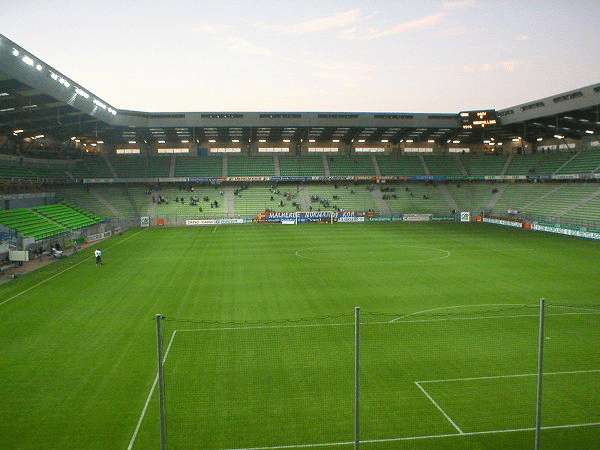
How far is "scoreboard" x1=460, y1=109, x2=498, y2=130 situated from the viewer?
214 ft

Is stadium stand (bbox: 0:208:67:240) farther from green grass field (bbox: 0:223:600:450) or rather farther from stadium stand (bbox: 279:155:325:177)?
stadium stand (bbox: 279:155:325:177)

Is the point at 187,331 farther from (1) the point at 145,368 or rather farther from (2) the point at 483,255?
(2) the point at 483,255

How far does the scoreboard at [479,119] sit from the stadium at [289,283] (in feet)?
0.67

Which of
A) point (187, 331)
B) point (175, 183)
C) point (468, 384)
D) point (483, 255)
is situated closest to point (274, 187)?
point (175, 183)

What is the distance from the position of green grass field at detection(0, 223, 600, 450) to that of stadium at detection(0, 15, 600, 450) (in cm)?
8

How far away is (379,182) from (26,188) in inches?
1880

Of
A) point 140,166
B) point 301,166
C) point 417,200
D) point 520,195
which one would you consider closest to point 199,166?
point 140,166

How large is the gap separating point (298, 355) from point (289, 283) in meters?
10.4

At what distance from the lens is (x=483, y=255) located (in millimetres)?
33469

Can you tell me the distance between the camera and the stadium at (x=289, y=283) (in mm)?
10555

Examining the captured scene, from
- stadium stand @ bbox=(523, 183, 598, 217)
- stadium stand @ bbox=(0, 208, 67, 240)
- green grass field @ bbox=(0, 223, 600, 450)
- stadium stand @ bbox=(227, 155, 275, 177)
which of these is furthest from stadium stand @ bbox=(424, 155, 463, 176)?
stadium stand @ bbox=(0, 208, 67, 240)

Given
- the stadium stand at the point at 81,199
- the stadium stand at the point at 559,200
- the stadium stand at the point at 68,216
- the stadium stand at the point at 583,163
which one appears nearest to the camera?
the stadium stand at the point at 68,216

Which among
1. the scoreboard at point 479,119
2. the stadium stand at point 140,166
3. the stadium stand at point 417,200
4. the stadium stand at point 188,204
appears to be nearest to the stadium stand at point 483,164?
the stadium stand at point 417,200

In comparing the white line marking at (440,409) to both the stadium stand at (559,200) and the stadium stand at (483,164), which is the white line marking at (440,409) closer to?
the stadium stand at (559,200)
